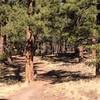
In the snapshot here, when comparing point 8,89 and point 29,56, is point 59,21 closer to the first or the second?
point 29,56

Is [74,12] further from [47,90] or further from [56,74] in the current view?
[56,74]

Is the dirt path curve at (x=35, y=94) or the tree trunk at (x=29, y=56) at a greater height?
the tree trunk at (x=29, y=56)

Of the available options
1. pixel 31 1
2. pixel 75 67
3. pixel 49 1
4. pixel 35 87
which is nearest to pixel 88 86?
pixel 35 87

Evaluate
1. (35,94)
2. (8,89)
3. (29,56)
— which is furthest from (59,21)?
(8,89)

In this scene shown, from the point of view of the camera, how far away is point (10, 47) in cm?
3072

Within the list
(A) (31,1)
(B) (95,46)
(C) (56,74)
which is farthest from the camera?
(C) (56,74)

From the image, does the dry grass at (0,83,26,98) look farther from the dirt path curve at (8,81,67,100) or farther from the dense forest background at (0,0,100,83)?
the dense forest background at (0,0,100,83)

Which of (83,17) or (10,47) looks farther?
(10,47)

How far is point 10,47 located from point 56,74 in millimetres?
6987

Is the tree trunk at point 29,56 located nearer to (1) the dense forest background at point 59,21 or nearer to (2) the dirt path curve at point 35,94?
(1) the dense forest background at point 59,21

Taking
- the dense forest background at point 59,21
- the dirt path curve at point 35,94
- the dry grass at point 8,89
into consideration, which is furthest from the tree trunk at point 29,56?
the dirt path curve at point 35,94

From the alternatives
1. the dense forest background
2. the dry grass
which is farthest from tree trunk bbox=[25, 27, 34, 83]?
the dry grass

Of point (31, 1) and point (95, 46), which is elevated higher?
point (31, 1)

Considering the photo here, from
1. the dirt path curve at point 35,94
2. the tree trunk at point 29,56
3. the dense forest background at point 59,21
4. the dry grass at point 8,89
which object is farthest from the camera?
the tree trunk at point 29,56
